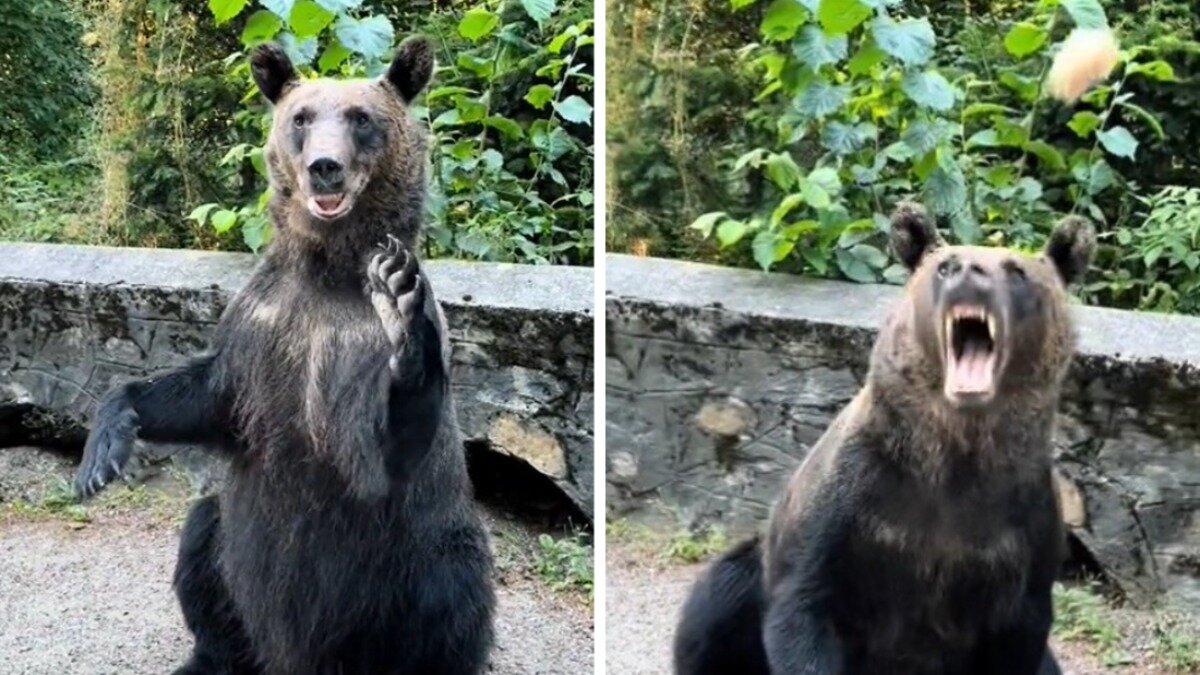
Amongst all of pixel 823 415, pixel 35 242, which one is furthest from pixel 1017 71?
pixel 35 242

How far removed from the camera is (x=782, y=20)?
2.47 metres

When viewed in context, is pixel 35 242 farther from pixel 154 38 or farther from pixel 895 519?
pixel 895 519

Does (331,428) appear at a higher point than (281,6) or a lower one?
lower

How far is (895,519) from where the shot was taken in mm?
2090

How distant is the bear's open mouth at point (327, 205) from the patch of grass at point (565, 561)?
90cm

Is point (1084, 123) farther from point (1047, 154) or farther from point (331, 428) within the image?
point (331, 428)

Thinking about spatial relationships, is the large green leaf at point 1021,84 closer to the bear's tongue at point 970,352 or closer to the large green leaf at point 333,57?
the bear's tongue at point 970,352

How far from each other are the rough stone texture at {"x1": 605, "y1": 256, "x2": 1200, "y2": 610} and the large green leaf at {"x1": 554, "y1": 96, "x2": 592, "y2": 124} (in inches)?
12.8

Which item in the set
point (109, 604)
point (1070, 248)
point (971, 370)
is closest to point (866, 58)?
point (1070, 248)

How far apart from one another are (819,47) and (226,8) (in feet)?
3.49

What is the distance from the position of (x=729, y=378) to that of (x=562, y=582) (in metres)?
0.62

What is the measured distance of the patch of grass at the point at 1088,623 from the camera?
7.24 ft

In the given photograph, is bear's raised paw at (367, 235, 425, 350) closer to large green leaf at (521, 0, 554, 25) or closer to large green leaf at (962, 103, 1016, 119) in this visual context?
large green leaf at (521, 0, 554, 25)

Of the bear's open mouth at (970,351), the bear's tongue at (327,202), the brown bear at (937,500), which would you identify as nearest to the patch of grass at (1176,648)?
the brown bear at (937,500)
